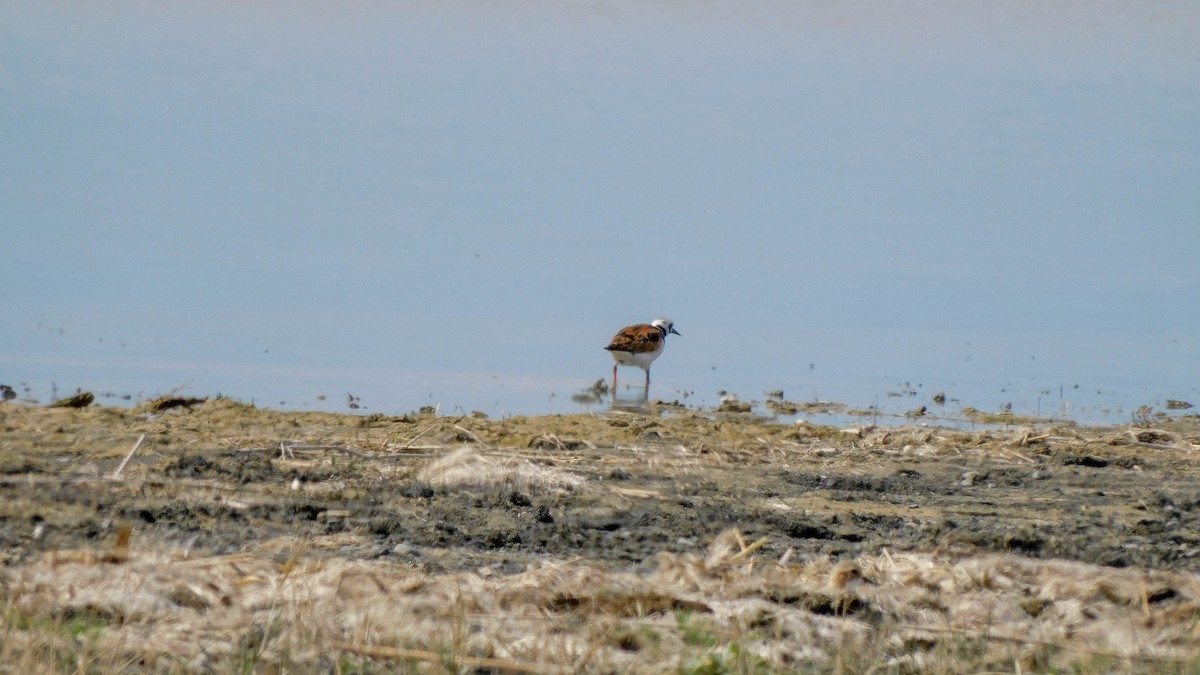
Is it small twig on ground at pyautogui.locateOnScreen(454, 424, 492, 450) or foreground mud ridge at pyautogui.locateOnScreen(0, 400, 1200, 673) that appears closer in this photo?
foreground mud ridge at pyautogui.locateOnScreen(0, 400, 1200, 673)

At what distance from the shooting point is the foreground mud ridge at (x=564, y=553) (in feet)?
13.2

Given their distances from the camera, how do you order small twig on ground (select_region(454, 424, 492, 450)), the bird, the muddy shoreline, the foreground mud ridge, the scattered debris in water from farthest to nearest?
the bird → the scattered debris in water → small twig on ground (select_region(454, 424, 492, 450)) → the muddy shoreline → the foreground mud ridge

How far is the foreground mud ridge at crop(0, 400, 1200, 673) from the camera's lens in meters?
4.04

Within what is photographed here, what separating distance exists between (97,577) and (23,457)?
2.61 metres

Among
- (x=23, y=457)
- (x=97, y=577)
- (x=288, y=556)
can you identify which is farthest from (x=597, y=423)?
(x=97, y=577)

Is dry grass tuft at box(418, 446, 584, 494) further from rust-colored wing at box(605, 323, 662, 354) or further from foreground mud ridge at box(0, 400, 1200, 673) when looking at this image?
rust-colored wing at box(605, 323, 662, 354)

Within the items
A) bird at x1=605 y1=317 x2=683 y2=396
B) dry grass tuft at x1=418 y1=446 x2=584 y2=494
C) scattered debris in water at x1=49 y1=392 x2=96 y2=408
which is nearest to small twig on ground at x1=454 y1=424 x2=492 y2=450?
dry grass tuft at x1=418 y1=446 x2=584 y2=494

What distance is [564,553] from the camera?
555 cm

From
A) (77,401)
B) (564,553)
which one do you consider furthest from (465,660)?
(77,401)

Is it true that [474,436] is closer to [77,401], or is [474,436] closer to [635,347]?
[77,401]

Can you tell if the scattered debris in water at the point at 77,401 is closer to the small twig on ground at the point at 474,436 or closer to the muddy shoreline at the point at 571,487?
the muddy shoreline at the point at 571,487

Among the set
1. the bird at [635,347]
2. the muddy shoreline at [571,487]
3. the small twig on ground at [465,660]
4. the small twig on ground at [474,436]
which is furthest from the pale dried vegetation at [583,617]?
the bird at [635,347]

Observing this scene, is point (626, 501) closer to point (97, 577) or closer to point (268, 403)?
point (97, 577)

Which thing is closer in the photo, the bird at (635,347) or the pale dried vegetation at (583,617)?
the pale dried vegetation at (583,617)
